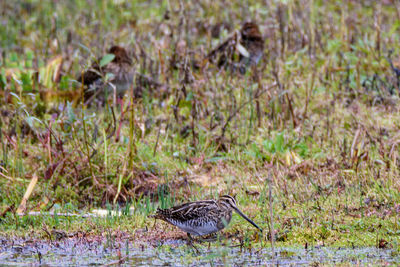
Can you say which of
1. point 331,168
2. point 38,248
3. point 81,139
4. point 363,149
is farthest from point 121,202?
point 363,149

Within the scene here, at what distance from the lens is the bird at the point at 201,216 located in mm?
5543

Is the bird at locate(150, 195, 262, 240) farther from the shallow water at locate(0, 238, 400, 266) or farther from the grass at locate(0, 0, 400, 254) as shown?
the grass at locate(0, 0, 400, 254)

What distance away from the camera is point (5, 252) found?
18.3 ft

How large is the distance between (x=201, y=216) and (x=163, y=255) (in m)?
0.49

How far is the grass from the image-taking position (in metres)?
6.28

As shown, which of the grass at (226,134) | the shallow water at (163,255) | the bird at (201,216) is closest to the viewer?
the shallow water at (163,255)

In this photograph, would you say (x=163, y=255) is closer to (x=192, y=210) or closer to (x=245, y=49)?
(x=192, y=210)

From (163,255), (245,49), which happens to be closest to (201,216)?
(163,255)

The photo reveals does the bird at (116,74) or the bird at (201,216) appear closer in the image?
the bird at (201,216)

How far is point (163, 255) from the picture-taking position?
5355mm

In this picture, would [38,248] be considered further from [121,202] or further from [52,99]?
[52,99]

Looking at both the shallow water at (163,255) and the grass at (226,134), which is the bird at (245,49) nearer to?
the grass at (226,134)

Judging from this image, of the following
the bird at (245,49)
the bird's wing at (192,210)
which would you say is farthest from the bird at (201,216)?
the bird at (245,49)

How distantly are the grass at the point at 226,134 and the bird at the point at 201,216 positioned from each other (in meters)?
0.27
